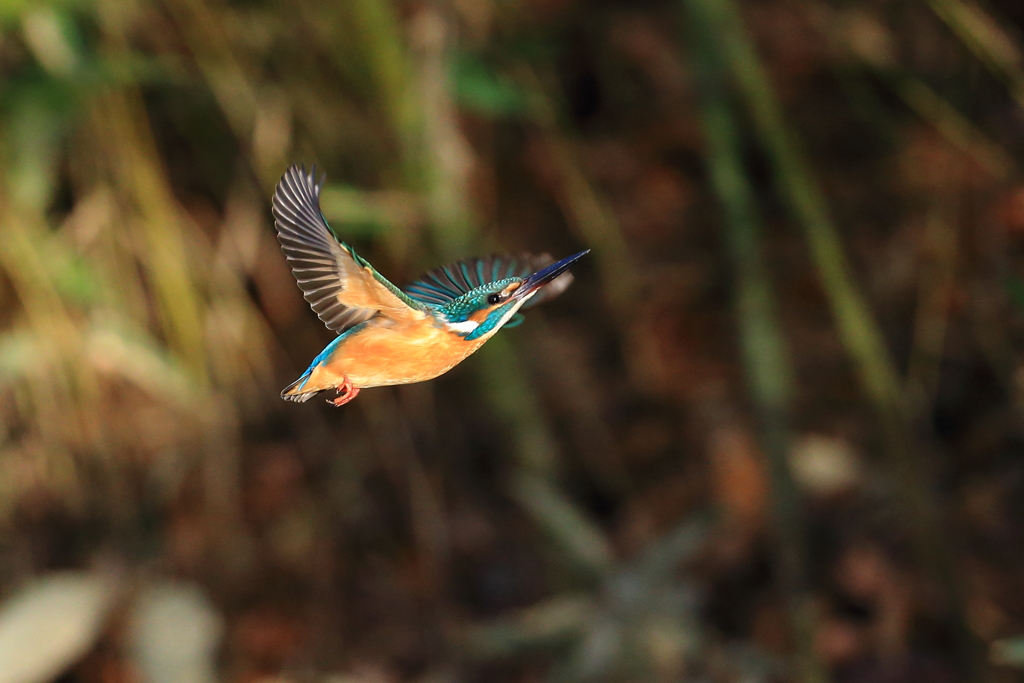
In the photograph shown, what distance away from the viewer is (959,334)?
5.75ft

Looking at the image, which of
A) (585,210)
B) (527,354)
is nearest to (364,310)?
(585,210)

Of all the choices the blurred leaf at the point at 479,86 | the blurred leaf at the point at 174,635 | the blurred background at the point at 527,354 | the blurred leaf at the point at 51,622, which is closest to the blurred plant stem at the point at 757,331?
the blurred background at the point at 527,354

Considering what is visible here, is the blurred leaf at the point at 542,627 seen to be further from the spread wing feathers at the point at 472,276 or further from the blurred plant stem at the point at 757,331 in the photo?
the spread wing feathers at the point at 472,276

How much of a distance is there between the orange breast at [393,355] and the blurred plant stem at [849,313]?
1000 millimetres

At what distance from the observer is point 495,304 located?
1.00ft

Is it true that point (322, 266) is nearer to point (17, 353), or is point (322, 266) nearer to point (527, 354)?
point (17, 353)

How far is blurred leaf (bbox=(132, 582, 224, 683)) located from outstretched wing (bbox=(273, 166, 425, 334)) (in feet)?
4.11

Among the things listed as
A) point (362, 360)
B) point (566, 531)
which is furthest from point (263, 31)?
point (362, 360)

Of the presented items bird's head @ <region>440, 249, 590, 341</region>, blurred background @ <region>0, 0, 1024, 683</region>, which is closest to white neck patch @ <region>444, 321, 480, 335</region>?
bird's head @ <region>440, 249, 590, 341</region>

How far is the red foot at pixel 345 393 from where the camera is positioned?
29cm

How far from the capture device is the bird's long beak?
0.28 m

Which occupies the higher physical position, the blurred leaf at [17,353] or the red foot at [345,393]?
the blurred leaf at [17,353]

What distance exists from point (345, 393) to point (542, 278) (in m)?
0.07

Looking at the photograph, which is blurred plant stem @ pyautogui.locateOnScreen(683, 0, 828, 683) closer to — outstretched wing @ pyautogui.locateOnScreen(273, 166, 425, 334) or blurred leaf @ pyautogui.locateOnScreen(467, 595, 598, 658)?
blurred leaf @ pyautogui.locateOnScreen(467, 595, 598, 658)
